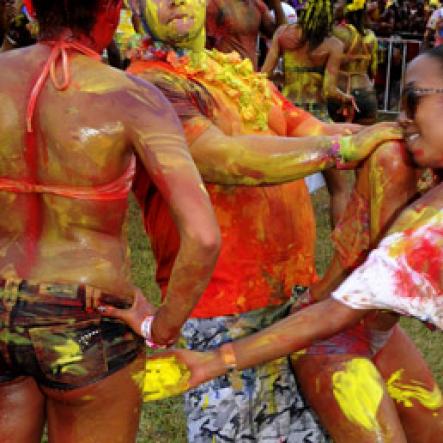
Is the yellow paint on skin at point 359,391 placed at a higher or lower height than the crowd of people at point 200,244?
lower

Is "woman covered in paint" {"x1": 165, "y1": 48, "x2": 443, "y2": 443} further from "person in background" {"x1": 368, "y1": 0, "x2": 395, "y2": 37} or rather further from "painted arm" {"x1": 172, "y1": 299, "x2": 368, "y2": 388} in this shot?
"person in background" {"x1": 368, "y1": 0, "x2": 395, "y2": 37}

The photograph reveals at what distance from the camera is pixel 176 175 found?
1698mm

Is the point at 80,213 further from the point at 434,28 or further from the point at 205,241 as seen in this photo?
the point at 434,28

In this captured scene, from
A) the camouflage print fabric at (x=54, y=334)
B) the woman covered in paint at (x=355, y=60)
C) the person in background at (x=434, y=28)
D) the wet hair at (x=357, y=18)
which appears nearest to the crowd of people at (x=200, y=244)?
the camouflage print fabric at (x=54, y=334)

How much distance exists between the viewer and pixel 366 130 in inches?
81.4

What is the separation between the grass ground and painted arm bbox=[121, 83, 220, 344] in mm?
1855

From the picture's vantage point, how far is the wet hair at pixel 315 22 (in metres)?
6.07

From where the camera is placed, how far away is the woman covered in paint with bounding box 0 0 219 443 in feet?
5.56

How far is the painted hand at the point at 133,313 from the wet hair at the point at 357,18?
555 cm

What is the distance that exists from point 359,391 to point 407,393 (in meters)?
0.24

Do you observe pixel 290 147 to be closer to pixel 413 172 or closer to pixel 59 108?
pixel 413 172

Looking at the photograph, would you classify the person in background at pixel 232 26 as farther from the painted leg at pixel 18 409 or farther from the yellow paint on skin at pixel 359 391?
the painted leg at pixel 18 409

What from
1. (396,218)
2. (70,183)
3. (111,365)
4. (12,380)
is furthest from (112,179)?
(396,218)

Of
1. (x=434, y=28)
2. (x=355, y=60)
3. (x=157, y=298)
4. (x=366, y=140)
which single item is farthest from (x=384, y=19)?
(x=366, y=140)
